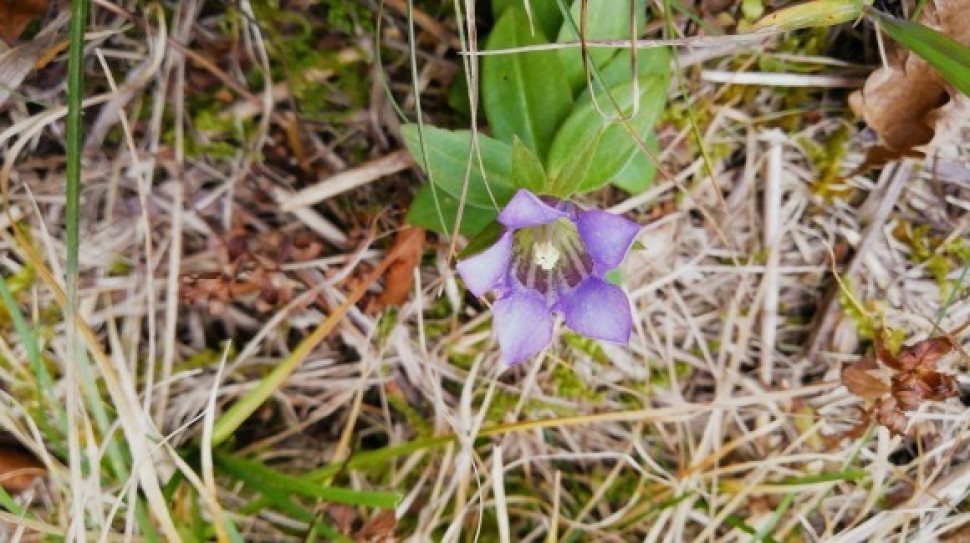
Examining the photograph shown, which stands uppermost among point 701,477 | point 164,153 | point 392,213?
point 164,153

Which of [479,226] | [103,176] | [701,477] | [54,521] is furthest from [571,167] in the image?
[54,521]

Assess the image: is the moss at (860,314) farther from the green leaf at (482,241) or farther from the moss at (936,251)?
the green leaf at (482,241)

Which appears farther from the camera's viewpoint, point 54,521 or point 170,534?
Result: point 54,521

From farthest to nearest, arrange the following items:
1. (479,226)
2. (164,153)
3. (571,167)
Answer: (164,153) → (479,226) → (571,167)

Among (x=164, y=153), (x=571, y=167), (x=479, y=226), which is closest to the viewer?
(x=571, y=167)

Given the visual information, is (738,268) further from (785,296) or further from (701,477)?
(701,477)

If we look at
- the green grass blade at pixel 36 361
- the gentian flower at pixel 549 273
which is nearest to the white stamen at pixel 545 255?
the gentian flower at pixel 549 273
